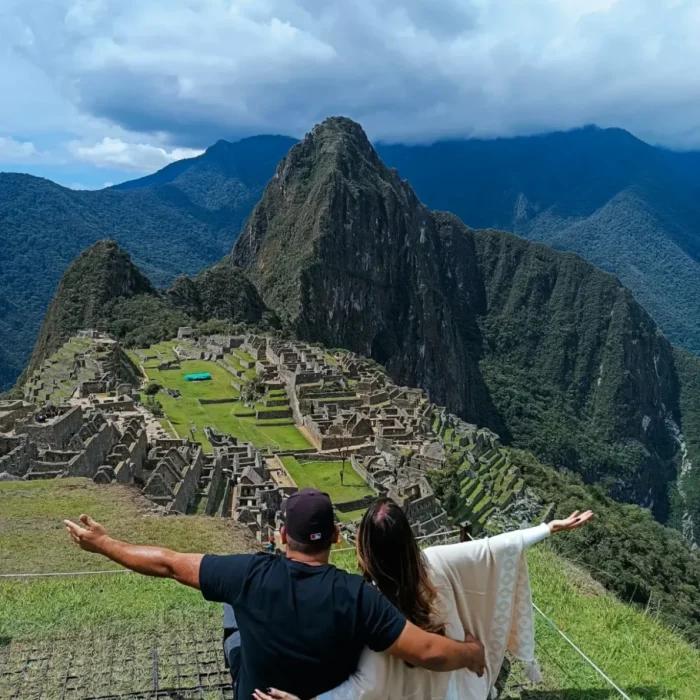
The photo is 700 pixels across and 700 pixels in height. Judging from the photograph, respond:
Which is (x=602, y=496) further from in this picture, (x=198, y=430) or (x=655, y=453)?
(x=655, y=453)

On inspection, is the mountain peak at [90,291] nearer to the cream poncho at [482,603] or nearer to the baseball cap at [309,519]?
the cream poncho at [482,603]

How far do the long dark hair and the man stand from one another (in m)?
0.20

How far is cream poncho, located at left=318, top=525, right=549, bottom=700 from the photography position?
11.5 feet

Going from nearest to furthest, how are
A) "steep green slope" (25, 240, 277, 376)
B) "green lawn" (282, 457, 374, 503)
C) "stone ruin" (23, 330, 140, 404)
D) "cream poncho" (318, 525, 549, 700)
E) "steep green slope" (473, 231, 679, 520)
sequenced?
"cream poncho" (318, 525, 549, 700) < "green lawn" (282, 457, 374, 503) < "stone ruin" (23, 330, 140, 404) < "steep green slope" (25, 240, 277, 376) < "steep green slope" (473, 231, 679, 520)

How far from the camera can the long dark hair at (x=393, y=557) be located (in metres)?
3.21

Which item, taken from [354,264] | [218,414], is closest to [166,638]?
[218,414]

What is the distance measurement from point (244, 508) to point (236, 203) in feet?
599

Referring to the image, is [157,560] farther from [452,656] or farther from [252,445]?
[252,445]

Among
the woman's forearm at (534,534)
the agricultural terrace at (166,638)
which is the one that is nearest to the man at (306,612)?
the woman's forearm at (534,534)

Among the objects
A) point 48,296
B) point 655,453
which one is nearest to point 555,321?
point 655,453

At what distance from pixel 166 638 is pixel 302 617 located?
2.94 metres

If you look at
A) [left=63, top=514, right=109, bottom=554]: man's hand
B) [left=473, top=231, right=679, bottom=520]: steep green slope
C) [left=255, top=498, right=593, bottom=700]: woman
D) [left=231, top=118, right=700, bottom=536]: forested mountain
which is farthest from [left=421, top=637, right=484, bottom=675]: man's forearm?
[left=231, top=118, right=700, bottom=536]: forested mountain

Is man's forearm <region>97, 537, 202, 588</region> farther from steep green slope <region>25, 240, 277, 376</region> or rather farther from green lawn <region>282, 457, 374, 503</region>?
steep green slope <region>25, 240, 277, 376</region>

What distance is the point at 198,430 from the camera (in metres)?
25.8
